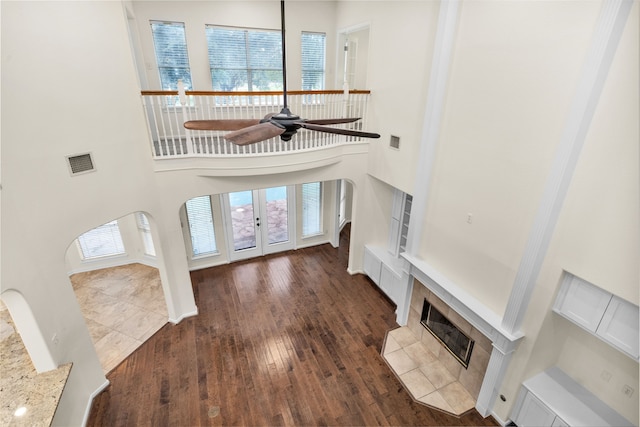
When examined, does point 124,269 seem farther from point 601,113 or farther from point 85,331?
point 601,113

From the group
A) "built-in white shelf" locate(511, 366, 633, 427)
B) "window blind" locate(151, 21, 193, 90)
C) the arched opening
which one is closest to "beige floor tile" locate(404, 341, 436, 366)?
"built-in white shelf" locate(511, 366, 633, 427)

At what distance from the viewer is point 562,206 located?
3162 millimetres

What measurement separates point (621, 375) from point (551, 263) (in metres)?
1.59

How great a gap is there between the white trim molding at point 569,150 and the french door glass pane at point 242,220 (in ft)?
19.1

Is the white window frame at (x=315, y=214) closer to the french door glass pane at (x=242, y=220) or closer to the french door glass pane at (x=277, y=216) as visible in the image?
the french door glass pane at (x=277, y=216)

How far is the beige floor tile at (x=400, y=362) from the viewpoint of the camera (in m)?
5.13

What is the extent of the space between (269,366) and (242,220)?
380 centimetres

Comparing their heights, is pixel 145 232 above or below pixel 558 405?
above

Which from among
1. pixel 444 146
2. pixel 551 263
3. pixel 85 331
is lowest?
pixel 85 331

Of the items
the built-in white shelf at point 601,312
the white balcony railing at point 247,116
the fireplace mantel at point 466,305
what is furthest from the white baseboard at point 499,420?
the white balcony railing at point 247,116

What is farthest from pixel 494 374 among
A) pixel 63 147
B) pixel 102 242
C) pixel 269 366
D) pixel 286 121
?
pixel 102 242

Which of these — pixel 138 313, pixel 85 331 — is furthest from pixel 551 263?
pixel 138 313

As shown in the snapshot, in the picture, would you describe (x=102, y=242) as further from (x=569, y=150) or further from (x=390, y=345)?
(x=569, y=150)

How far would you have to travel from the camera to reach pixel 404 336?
19.1 feet
